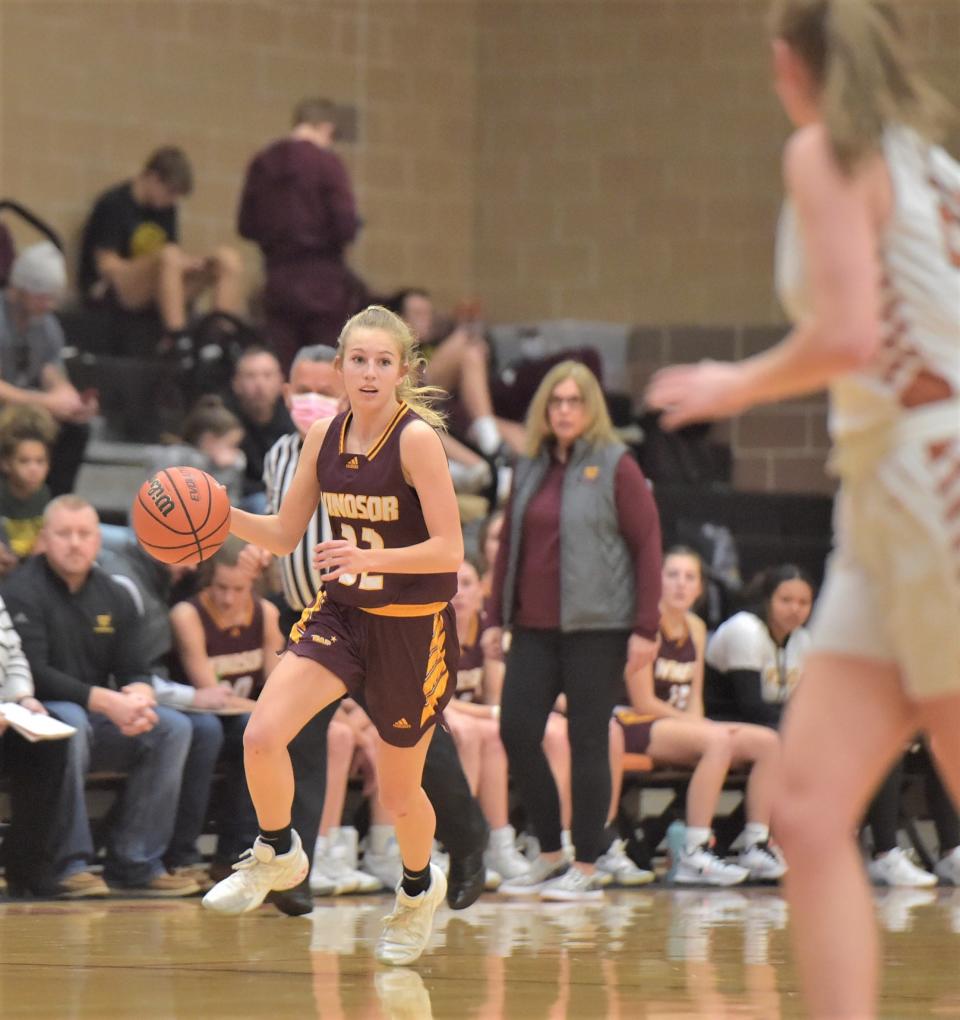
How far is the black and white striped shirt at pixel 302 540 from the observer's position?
21.4ft

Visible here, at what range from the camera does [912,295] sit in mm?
2945

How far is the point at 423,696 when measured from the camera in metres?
5.23

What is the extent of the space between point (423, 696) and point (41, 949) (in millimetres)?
1288

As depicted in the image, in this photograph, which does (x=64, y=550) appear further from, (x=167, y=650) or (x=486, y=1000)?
(x=486, y=1000)

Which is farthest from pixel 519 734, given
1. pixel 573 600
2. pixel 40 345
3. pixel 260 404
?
pixel 40 345

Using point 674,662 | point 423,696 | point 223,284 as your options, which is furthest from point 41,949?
point 223,284

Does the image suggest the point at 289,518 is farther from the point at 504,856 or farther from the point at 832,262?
the point at 504,856

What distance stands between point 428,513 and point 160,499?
719 mm

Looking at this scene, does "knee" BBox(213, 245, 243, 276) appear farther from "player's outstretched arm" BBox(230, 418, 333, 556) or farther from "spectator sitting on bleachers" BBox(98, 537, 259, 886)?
"player's outstretched arm" BBox(230, 418, 333, 556)

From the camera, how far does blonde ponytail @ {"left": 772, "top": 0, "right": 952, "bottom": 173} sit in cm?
285

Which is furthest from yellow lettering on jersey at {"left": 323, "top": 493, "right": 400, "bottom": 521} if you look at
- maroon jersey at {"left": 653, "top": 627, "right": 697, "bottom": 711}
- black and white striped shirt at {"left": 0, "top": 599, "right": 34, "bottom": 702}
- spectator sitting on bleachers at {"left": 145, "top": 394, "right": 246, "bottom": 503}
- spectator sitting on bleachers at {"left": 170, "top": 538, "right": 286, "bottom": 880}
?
spectator sitting on bleachers at {"left": 145, "top": 394, "right": 246, "bottom": 503}

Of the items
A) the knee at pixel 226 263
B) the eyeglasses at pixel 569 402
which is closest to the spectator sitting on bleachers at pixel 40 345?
the knee at pixel 226 263

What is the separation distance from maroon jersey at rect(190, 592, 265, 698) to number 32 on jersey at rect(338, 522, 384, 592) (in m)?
2.80

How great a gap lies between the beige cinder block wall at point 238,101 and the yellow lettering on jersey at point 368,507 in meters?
7.87
